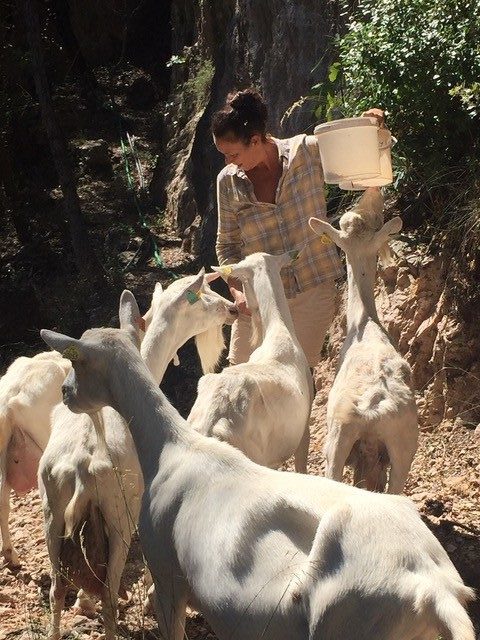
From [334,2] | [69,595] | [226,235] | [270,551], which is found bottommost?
[69,595]

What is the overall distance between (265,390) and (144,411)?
4.12 feet

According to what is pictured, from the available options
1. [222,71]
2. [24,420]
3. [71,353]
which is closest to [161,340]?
[24,420]

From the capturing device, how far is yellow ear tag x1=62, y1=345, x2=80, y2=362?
4.29 m

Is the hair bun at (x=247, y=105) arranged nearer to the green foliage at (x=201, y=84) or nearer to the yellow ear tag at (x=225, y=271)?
the yellow ear tag at (x=225, y=271)

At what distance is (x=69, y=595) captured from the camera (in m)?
6.15

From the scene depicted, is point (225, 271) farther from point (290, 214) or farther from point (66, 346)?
point (66, 346)

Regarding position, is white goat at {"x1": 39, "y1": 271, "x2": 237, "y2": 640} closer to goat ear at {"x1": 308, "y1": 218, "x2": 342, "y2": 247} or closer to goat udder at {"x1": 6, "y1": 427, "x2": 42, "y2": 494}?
goat udder at {"x1": 6, "y1": 427, "x2": 42, "y2": 494}

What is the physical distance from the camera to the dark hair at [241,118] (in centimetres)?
597

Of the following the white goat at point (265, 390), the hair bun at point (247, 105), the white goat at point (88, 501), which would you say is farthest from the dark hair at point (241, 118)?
the white goat at point (88, 501)

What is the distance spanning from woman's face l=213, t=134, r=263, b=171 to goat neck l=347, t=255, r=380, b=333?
81 centimetres

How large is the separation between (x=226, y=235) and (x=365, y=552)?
3.48m

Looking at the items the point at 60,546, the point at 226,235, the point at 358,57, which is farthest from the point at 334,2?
the point at 60,546

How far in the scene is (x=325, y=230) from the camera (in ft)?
20.0

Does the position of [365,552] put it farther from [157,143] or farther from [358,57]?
[157,143]
